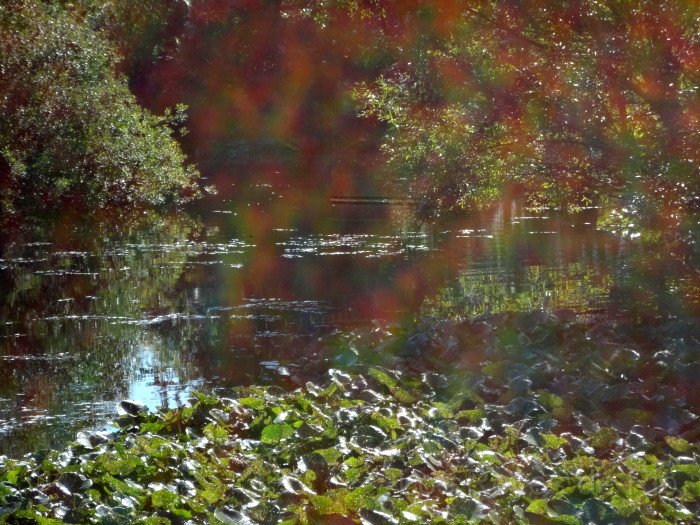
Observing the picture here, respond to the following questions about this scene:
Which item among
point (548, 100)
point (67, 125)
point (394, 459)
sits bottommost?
point (394, 459)

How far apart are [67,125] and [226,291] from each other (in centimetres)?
1328

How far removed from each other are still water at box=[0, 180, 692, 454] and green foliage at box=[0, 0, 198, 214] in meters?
1.55

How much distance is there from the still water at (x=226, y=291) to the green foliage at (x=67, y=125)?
1.55m

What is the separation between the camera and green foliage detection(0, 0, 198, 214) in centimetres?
2436

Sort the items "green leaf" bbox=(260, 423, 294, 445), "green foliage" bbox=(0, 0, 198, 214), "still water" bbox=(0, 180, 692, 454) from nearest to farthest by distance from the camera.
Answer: "green leaf" bbox=(260, 423, 294, 445), "still water" bbox=(0, 180, 692, 454), "green foliage" bbox=(0, 0, 198, 214)

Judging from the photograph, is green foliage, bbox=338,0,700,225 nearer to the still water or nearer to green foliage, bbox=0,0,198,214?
the still water

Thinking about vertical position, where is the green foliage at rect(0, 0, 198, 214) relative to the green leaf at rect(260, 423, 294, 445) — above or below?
above

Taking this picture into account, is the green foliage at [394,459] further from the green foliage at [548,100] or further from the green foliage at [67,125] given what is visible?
the green foliage at [67,125]

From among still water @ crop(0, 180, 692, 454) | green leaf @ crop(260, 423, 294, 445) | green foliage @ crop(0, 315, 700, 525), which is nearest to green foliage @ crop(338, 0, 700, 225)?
still water @ crop(0, 180, 692, 454)

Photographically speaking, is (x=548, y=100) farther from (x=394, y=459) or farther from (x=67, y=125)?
(x=67, y=125)

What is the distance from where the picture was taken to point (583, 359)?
857cm

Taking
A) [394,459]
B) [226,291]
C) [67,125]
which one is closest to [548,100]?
[226,291]

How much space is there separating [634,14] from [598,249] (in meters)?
9.19

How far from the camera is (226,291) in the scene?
50.3 feet
